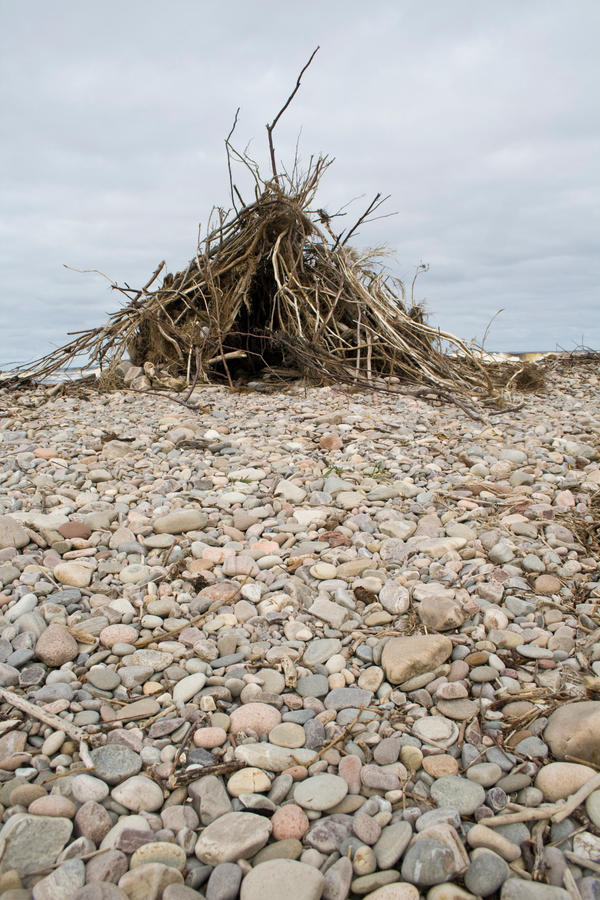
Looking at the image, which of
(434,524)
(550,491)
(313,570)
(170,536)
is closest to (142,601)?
(170,536)

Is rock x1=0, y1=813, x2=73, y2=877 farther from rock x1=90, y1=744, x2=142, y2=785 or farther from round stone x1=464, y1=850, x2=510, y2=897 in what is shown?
round stone x1=464, y1=850, x2=510, y2=897

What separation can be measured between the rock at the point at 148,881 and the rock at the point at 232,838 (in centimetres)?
7

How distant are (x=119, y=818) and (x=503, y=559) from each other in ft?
4.82

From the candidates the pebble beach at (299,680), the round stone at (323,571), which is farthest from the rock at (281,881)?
the round stone at (323,571)

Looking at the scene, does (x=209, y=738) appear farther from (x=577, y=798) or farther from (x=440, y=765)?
(x=577, y=798)

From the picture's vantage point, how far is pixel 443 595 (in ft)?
6.27

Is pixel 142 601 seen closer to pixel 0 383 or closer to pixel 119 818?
pixel 119 818

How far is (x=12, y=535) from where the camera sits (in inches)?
88.7

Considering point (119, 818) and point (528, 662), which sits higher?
point (528, 662)

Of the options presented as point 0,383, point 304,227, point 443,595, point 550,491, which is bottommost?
point 443,595

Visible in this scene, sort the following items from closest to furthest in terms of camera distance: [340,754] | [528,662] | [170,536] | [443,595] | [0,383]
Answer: [340,754], [528,662], [443,595], [170,536], [0,383]

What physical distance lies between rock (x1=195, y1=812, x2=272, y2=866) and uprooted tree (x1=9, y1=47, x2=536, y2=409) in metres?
4.36

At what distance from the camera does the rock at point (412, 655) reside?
161cm

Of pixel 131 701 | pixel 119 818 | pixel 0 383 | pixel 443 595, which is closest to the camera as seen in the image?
pixel 119 818
